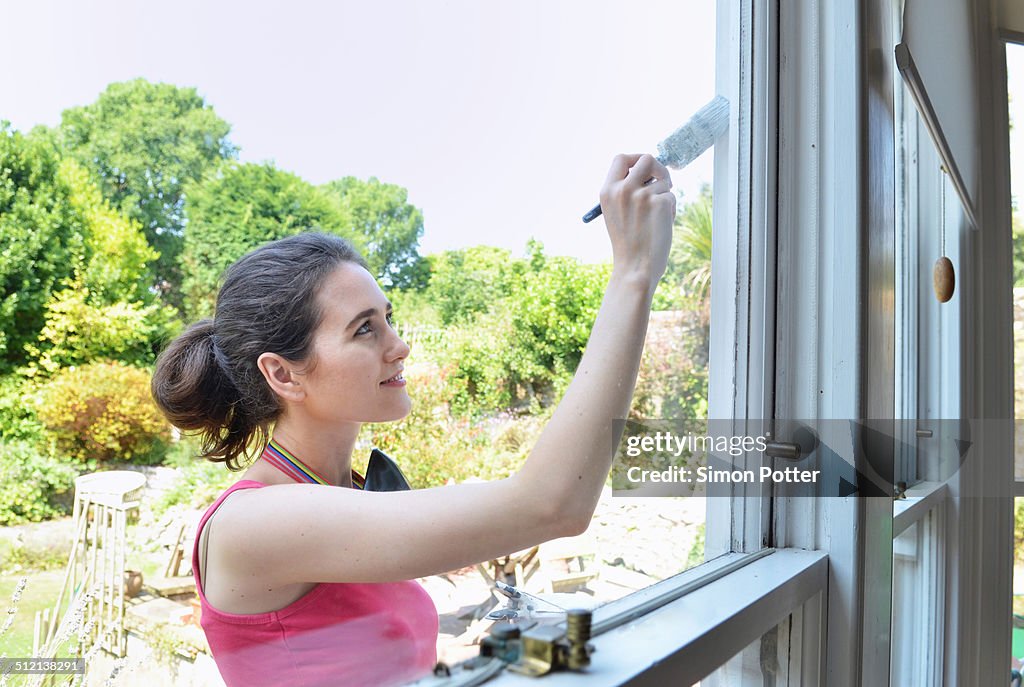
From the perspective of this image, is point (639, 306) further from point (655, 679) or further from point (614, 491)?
point (614, 491)

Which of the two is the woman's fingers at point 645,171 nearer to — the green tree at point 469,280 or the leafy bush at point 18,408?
the green tree at point 469,280

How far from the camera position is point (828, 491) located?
3.26ft

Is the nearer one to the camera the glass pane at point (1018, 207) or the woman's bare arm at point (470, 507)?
the woman's bare arm at point (470, 507)

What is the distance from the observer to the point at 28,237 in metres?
0.57

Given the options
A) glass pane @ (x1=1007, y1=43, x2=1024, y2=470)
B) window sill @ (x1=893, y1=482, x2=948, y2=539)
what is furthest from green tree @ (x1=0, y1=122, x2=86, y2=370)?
glass pane @ (x1=1007, y1=43, x2=1024, y2=470)

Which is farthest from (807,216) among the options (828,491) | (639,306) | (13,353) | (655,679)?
(13,353)

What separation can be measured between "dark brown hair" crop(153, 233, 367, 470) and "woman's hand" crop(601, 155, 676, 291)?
247mm

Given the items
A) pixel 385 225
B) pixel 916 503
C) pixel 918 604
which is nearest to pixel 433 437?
pixel 385 225

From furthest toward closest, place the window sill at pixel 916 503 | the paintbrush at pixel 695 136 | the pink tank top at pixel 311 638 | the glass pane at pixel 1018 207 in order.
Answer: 1. the glass pane at pixel 1018 207
2. the window sill at pixel 916 503
3. the paintbrush at pixel 695 136
4. the pink tank top at pixel 311 638

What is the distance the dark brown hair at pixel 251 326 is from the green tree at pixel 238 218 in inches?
0.6

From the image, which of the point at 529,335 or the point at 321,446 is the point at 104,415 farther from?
the point at 529,335

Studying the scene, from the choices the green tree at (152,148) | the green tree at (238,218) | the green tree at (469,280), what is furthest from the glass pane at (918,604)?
the green tree at (152,148)

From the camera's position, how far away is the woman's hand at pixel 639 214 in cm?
69

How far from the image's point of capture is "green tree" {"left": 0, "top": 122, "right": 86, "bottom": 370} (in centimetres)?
56
